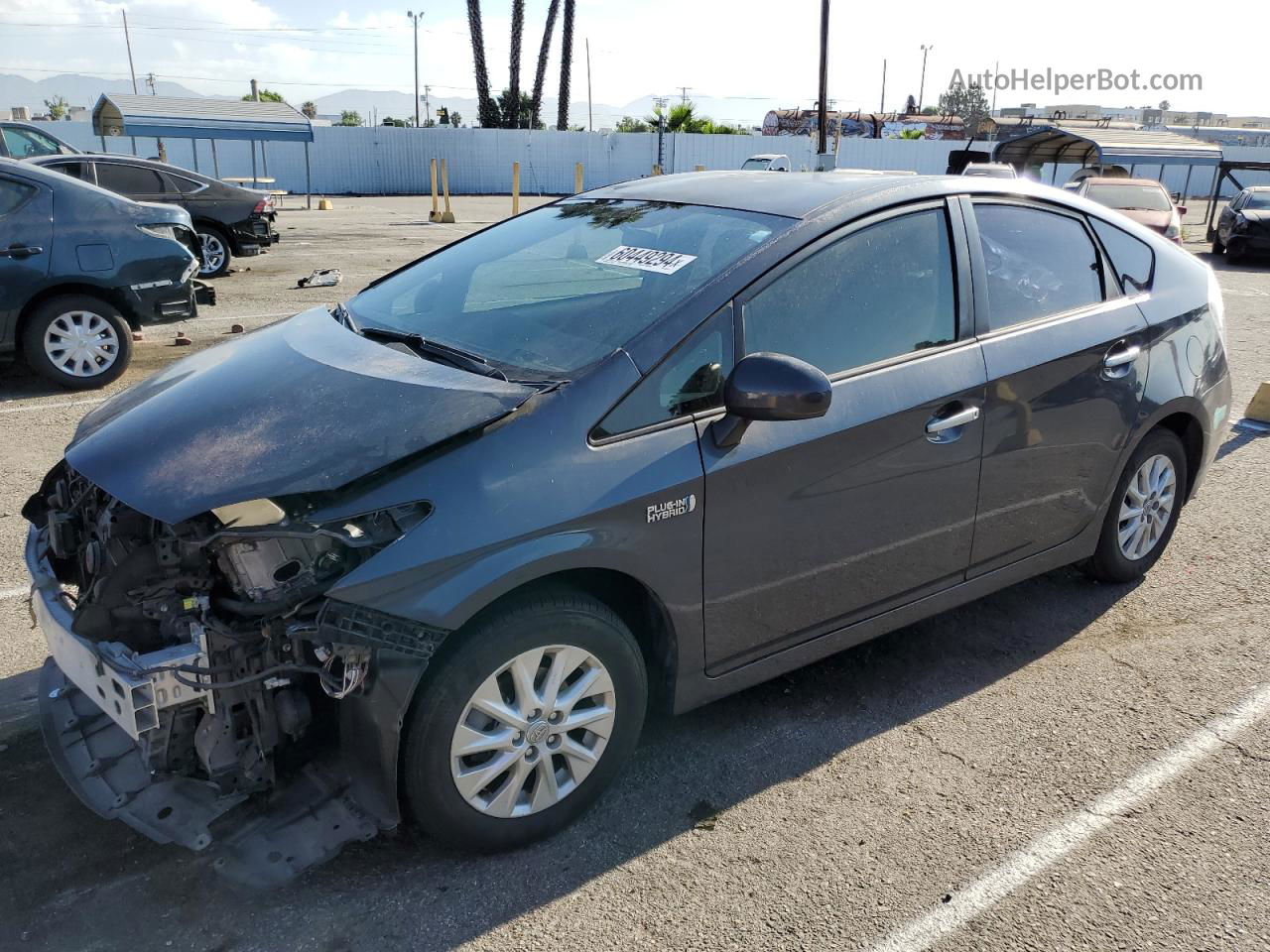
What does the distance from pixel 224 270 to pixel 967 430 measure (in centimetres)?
1226

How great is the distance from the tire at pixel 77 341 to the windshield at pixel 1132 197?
14.1 m

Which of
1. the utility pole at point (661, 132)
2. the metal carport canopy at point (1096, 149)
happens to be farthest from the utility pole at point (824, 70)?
the utility pole at point (661, 132)

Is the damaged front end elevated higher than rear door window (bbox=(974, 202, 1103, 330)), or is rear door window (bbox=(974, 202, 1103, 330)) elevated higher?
rear door window (bbox=(974, 202, 1103, 330))

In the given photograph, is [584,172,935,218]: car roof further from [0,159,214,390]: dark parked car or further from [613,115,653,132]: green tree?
[613,115,653,132]: green tree

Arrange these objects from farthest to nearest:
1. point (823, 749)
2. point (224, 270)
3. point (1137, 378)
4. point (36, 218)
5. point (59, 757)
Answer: point (224, 270) < point (36, 218) < point (1137, 378) < point (823, 749) < point (59, 757)

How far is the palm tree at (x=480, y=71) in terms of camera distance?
4350 centimetres

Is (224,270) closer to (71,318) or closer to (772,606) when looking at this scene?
(71,318)

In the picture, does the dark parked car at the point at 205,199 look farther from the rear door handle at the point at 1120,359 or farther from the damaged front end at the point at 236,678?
the rear door handle at the point at 1120,359

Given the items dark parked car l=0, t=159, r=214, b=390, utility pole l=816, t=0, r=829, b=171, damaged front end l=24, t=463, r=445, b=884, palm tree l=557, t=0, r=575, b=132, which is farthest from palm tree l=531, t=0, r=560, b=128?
damaged front end l=24, t=463, r=445, b=884

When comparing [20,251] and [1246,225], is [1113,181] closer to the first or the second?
[1246,225]

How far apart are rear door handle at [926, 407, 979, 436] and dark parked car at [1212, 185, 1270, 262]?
58.6 ft

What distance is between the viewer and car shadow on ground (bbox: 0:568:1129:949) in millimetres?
2432

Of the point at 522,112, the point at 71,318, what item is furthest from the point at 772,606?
the point at 522,112

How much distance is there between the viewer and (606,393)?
2.67m
